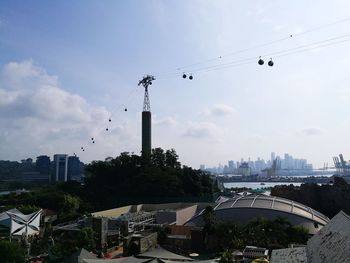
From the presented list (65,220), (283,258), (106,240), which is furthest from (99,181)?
(283,258)

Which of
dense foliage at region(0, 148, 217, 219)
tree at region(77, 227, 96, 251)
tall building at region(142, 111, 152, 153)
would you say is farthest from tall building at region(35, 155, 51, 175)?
tree at region(77, 227, 96, 251)

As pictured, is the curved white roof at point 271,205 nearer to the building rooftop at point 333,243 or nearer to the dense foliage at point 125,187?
the dense foliage at point 125,187

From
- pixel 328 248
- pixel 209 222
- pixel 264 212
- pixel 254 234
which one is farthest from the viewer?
pixel 264 212

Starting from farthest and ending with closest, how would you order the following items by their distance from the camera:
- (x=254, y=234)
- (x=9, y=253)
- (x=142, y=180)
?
(x=142, y=180)
(x=254, y=234)
(x=9, y=253)

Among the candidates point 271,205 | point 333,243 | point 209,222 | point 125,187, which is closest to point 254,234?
point 209,222

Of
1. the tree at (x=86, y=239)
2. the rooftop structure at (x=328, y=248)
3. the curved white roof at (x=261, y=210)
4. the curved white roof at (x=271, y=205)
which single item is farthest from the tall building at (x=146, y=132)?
the rooftop structure at (x=328, y=248)

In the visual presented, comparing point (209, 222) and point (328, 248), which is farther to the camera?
point (209, 222)

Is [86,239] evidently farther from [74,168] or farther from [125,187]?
[74,168]

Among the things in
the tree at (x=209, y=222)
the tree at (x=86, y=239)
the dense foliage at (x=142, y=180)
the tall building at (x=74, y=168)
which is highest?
the tall building at (x=74, y=168)

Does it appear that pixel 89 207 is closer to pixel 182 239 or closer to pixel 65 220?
pixel 65 220
